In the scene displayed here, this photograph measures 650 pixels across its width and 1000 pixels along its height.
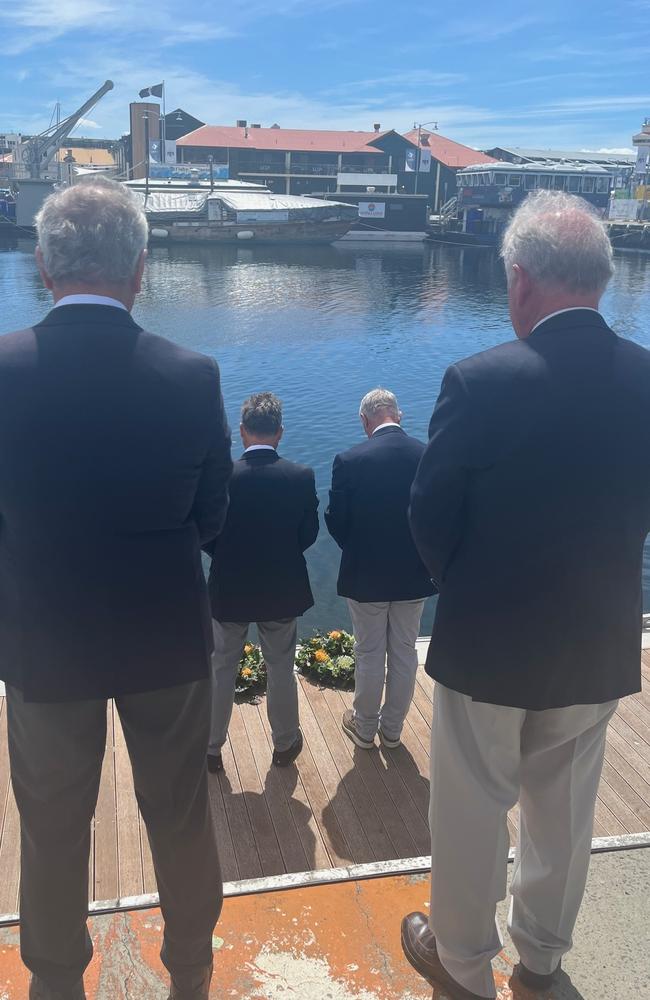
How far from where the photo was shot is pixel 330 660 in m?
4.97

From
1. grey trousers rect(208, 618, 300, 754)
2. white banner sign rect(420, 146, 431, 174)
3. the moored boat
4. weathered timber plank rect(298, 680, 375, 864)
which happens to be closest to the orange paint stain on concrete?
weathered timber plank rect(298, 680, 375, 864)

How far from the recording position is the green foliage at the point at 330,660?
4.84 meters

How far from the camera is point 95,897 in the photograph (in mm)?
2949

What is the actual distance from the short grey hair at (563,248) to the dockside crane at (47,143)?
283 ft

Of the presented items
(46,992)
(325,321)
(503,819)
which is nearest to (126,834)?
(46,992)

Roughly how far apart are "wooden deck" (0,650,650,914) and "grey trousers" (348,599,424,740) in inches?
8.6

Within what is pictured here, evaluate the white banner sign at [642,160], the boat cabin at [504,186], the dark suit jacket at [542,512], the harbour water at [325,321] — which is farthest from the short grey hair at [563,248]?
the white banner sign at [642,160]

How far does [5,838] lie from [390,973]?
1.72 m

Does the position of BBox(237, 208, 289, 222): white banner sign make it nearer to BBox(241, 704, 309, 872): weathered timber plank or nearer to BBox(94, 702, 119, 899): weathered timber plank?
BBox(241, 704, 309, 872): weathered timber plank

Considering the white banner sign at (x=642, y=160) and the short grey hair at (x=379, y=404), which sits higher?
the white banner sign at (x=642, y=160)

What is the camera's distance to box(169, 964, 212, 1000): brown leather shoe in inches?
92.9

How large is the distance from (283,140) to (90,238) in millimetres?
84994

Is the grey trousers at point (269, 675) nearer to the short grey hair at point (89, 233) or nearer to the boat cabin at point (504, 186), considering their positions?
the short grey hair at point (89, 233)

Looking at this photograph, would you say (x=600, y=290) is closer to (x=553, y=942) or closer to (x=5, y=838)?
(x=553, y=942)
